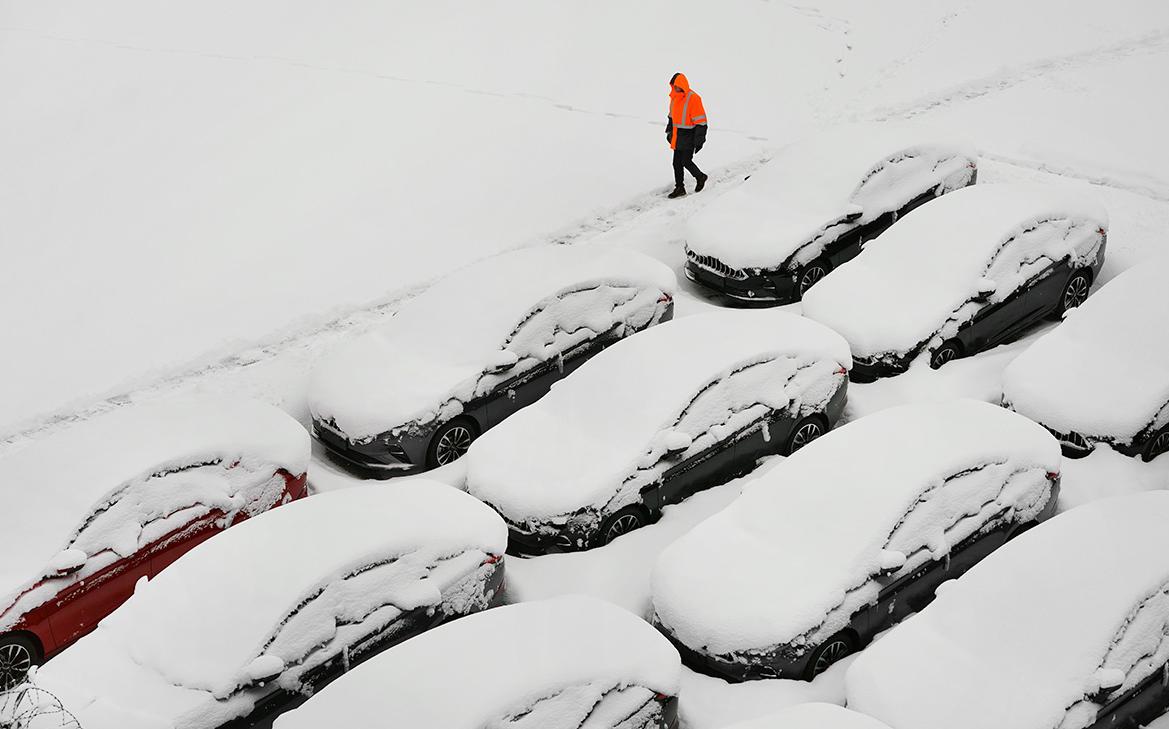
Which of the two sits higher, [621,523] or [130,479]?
[130,479]

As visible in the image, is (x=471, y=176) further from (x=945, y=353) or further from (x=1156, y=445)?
(x=1156, y=445)

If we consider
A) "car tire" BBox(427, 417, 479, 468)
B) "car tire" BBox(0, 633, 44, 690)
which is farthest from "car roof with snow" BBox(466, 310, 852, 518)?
"car tire" BBox(0, 633, 44, 690)

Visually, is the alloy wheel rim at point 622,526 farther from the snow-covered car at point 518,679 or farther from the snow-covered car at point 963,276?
the snow-covered car at point 963,276

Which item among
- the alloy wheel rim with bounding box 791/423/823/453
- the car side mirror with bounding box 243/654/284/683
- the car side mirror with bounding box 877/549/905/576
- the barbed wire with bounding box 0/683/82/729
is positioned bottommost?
the alloy wheel rim with bounding box 791/423/823/453

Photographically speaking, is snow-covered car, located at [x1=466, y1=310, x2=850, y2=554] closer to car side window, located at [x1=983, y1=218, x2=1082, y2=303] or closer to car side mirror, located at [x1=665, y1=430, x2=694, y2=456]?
car side mirror, located at [x1=665, y1=430, x2=694, y2=456]

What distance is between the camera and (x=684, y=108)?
16.5 meters

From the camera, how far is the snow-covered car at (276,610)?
27.3 feet

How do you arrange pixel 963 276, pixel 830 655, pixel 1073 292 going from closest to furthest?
pixel 830 655 < pixel 963 276 < pixel 1073 292

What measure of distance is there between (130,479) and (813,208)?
842 cm

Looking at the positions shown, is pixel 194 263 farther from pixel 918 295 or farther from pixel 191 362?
pixel 918 295

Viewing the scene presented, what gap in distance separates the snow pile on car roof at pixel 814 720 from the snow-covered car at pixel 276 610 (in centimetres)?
275

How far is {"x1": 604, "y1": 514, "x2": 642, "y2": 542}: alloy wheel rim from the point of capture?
10.6m

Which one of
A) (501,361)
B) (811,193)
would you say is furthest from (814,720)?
(811,193)

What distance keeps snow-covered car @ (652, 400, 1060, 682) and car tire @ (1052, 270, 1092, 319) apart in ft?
12.6
